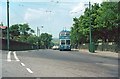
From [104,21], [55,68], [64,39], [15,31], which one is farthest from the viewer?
[15,31]

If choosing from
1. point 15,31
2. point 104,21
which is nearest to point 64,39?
point 104,21

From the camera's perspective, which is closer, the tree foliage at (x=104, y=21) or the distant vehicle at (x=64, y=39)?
the tree foliage at (x=104, y=21)

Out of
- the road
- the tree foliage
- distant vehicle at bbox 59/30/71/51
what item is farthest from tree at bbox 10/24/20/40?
the road

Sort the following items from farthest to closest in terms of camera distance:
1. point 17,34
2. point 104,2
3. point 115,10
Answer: point 17,34
point 104,2
point 115,10

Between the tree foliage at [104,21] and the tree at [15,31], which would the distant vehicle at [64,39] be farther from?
the tree at [15,31]

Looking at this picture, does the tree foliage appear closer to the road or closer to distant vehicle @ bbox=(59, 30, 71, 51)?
distant vehicle @ bbox=(59, 30, 71, 51)

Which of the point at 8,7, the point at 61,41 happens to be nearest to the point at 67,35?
the point at 61,41

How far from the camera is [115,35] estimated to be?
235 ft

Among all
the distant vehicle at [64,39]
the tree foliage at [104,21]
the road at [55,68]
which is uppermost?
the tree foliage at [104,21]

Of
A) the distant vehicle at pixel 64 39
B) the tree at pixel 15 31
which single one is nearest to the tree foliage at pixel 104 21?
the distant vehicle at pixel 64 39

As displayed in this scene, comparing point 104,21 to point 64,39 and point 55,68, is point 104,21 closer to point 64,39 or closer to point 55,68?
point 64,39

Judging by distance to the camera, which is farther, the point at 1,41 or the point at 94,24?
the point at 94,24

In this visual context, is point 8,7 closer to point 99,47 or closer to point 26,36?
point 99,47

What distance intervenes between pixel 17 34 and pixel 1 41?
112 metres
